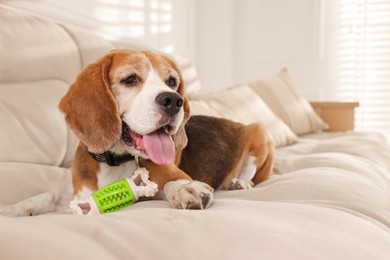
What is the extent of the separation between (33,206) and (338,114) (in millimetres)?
3584


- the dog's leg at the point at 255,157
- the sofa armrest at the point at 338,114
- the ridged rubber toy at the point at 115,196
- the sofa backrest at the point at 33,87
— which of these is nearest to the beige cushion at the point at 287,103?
the sofa armrest at the point at 338,114

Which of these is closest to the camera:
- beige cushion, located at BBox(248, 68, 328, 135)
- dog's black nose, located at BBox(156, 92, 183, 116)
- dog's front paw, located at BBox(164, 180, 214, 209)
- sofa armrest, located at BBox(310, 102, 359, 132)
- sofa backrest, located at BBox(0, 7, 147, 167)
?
dog's front paw, located at BBox(164, 180, 214, 209)

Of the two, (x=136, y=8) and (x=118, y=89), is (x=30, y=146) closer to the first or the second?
(x=118, y=89)

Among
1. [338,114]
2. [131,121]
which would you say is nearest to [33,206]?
[131,121]

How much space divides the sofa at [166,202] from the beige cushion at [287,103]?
26cm

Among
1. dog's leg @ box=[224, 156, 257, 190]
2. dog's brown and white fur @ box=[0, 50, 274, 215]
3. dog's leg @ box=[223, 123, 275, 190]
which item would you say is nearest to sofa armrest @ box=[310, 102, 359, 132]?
dog's leg @ box=[223, 123, 275, 190]

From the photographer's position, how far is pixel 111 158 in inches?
61.1

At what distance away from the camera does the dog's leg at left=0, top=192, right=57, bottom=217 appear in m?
1.49

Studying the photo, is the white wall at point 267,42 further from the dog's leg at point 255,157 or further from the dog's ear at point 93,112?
the dog's ear at point 93,112

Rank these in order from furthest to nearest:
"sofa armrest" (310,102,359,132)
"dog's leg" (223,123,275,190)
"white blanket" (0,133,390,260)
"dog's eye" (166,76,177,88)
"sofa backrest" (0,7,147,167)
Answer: "sofa armrest" (310,102,359,132)
"dog's leg" (223,123,275,190)
"sofa backrest" (0,7,147,167)
"dog's eye" (166,76,177,88)
"white blanket" (0,133,390,260)

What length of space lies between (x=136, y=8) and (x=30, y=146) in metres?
2.48

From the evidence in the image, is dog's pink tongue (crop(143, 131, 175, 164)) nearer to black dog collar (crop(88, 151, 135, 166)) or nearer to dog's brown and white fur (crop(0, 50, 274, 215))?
dog's brown and white fur (crop(0, 50, 274, 215))

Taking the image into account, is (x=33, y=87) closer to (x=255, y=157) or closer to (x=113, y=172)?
(x=113, y=172)

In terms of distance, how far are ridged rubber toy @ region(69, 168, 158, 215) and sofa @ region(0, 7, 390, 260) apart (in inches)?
1.6
